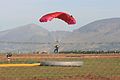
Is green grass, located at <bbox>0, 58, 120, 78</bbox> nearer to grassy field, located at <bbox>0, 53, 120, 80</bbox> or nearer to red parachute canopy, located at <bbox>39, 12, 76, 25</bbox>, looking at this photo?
grassy field, located at <bbox>0, 53, 120, 80</bbox>

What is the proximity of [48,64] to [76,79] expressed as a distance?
48.7ft

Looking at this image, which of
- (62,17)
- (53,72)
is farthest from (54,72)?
(62,17)

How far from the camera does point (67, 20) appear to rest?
151ft

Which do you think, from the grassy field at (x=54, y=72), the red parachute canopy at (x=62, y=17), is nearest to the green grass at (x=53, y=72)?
the grassy field at (x=54, y=72)

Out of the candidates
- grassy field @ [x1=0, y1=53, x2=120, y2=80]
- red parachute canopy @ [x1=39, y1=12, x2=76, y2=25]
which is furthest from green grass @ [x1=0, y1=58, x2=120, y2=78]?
red parachute canopy @ [x1=39, y1=12, x2=76, y2=25]

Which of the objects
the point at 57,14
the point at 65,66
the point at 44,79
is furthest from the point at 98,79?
the point at 57,14

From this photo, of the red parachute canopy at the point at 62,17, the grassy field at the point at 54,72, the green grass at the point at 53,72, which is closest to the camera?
the grassy field at the point at 54,72

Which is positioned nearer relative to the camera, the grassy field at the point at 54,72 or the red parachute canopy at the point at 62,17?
the grassy field at the point at 54,72

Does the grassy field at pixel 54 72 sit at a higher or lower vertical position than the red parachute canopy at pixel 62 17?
lower

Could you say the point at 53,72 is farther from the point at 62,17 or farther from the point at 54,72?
the point at 62,17

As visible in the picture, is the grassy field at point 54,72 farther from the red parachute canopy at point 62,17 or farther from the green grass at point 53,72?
the red parachute canopy at point 62,17

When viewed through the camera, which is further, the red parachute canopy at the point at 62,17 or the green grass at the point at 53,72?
the red parachute canopy at the point at 62,17

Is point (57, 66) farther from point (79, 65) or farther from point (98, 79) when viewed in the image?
point (98, 79)

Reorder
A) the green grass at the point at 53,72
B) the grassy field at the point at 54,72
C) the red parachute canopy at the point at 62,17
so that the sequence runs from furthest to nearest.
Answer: the red parachute canopy at the point at 62,17
the green grass at the point at 53,72
the grassy field at the point at 54,72
